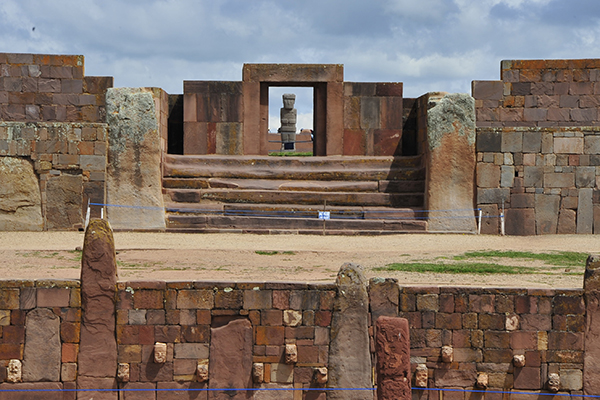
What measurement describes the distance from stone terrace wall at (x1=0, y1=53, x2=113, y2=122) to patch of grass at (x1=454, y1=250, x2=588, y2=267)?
32.2ft

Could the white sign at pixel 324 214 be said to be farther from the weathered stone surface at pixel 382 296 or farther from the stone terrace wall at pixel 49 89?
the stone terrace wall at pixel 49 89

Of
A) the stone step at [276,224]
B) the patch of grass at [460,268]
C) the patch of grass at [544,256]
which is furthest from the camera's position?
the stone step at [276,224]

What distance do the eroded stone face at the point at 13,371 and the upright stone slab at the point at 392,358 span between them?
3.90 m

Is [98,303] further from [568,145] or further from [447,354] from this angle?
[568,145]

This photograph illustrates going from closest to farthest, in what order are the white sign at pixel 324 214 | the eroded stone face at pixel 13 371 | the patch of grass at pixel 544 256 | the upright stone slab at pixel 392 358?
the upright stone slab at pixel 392 358 → the eroded stone face at pixel 13 371 → the patch of grass at pixel 544 256 → the white sign at pixel 324 214

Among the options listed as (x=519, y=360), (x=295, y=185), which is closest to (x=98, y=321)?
(x=519, y=360)

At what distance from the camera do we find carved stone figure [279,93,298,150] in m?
33.5

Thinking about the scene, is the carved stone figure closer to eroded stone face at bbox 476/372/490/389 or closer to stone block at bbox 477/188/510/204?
stone block at bbox 477/188/510/204

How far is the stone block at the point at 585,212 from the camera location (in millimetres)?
14922

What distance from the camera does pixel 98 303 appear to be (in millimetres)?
8141

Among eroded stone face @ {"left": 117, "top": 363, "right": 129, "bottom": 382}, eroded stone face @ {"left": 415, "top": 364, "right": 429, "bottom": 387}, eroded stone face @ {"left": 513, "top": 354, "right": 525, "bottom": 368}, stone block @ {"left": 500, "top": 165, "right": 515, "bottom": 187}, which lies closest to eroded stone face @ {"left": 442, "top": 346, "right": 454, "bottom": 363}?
eroded stone face @ {"left": 415, "top": 364, "right": 429, "bottom": 387}

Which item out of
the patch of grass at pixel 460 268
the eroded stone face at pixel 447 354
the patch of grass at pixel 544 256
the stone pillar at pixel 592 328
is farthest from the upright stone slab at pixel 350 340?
the patch of grass at pixel 544 256

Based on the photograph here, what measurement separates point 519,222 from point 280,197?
4784 mm

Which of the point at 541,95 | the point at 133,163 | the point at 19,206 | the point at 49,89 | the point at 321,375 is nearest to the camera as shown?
the point at 321,375
